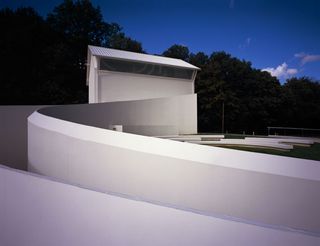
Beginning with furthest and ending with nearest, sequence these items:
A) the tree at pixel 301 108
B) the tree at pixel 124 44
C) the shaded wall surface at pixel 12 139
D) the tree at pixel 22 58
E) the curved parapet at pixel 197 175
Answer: the tree at pixel 124 44, the tree at pixel 301 108, the tree at pixel 22 58, the shaded wall surface at pixel 12 139, the curved parapet at pixel 197 175

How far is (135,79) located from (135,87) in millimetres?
535

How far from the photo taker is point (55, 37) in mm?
34875

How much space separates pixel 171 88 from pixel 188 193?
669 inches

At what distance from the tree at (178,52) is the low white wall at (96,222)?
42327 mm

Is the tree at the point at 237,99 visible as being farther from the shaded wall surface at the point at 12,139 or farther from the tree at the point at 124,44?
the shaded wall surface at the point at 12,139

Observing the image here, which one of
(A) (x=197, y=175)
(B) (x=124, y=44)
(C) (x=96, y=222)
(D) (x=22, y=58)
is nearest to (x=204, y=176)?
(A) (x=197, y=175)

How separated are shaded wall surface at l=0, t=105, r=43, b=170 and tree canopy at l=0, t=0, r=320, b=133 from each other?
20270 mm

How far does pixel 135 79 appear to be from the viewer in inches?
712

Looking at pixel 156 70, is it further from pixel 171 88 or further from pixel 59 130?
pixel 59 130

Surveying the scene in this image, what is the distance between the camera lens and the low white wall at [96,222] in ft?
5.02

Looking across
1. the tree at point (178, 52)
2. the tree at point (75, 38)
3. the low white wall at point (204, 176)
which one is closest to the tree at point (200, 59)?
the tree at point (178, 52)

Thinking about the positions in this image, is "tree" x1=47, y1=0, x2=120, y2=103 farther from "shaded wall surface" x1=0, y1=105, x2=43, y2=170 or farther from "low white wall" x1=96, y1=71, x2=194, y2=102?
"shaded wall surface" x1=0, y1=105, x2=43, y2=170

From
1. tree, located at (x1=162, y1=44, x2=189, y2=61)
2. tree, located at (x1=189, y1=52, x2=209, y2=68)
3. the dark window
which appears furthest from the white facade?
tree, located at (x1=162, y1=44, x2=189, y2=61)

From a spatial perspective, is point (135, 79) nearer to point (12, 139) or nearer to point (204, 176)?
point (12, 139)
